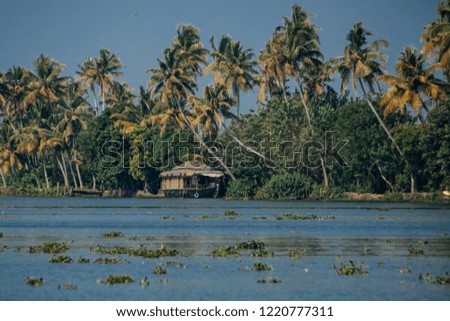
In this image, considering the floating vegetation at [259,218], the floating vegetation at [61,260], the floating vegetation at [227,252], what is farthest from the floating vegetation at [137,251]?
the floating vegetation at [259,218]

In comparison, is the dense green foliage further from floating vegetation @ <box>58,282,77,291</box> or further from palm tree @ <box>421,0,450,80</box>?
floating vegetation @ <box>58,282,77,291</box>

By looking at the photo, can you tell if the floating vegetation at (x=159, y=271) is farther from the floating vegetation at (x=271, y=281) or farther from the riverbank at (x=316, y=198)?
the riverbank at (x=316, y=198)

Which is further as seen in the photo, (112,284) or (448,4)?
(448,4)

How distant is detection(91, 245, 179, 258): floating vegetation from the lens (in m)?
37.3

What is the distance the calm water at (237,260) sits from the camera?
28.0 meters

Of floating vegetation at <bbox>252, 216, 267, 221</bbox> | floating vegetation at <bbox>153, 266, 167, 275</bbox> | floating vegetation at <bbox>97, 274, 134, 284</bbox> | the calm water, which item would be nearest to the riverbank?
the calm water

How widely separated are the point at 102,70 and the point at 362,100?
2063 inches

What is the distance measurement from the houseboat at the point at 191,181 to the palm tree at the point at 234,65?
9.80 metres

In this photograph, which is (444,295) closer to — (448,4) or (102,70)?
(448,4)

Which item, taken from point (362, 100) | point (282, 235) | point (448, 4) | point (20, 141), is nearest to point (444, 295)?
point (282, 235)

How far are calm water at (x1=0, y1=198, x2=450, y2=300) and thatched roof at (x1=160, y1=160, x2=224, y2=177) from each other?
4937cm

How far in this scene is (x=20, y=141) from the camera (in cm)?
13088

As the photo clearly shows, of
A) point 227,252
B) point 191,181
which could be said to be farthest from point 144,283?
point 191,181

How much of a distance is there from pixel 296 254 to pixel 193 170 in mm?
77079
